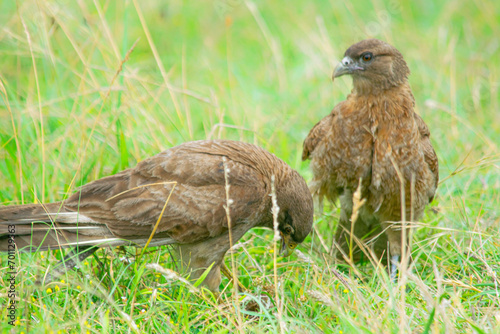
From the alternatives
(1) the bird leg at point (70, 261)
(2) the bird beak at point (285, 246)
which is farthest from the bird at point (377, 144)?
(1) the bird leg at point (70, 261)

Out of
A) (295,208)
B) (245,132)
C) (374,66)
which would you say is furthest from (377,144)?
(245,132)

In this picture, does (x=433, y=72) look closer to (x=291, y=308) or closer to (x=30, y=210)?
(x=291, y=308)

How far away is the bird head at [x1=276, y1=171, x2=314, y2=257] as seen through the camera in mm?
4277

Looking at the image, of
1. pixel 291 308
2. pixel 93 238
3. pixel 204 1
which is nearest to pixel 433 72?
pixel 204 1

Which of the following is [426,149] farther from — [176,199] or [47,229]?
[47,229]

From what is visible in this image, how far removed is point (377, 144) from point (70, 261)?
224 cm

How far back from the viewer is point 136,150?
518cm

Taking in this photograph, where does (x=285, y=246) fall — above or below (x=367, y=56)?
below

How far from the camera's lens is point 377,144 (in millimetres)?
4414

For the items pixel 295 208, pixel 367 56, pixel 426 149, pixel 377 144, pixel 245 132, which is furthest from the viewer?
pixel 245 132

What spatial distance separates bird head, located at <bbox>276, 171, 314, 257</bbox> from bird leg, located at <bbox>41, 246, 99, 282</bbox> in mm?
1317

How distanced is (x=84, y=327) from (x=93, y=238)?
2.58ft

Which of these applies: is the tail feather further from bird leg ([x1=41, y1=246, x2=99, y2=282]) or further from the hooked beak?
the hooked beak

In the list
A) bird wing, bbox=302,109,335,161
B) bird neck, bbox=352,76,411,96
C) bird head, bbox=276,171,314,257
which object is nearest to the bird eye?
bird neck, bbox=352,76,411,96
